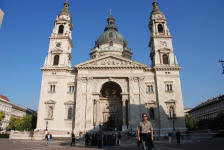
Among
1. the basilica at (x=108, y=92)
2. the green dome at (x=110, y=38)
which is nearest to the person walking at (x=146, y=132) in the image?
the basilica at (x=108, y=92)

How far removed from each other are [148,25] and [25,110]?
204 feet

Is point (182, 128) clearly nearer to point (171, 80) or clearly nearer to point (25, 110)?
point (171, 80)

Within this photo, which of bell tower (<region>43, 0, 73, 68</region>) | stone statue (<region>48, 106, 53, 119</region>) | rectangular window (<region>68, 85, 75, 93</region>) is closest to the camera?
stone statue (<region>48, 106, 53, 119</region>)

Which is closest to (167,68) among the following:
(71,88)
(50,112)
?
(71,88)

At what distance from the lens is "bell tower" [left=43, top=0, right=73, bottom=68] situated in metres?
38.7

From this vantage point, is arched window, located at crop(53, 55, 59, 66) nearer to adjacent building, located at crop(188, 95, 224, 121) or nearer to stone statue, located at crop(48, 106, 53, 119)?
stone statue, located at crop(48, 106, 53, 119)

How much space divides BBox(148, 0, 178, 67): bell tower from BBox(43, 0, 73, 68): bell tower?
18697 millimetres

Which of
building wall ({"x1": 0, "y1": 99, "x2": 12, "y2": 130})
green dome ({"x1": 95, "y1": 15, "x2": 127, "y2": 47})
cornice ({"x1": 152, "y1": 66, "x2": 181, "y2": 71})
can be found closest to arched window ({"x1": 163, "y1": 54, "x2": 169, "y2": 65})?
cornice ({"x1": 152, "y1": 66, "x2": 181, "y2": 71})

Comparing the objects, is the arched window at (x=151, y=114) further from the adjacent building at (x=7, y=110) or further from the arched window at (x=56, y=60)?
the adjacent building at (x=7, y=110)

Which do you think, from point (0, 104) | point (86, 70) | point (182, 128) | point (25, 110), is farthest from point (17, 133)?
point (25, 110)

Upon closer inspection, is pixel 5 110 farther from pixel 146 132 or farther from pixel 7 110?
pixel 146 132

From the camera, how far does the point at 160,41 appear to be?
132 ft

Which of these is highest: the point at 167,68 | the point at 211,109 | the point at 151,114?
the point at 167,68

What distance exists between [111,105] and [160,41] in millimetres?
17404
